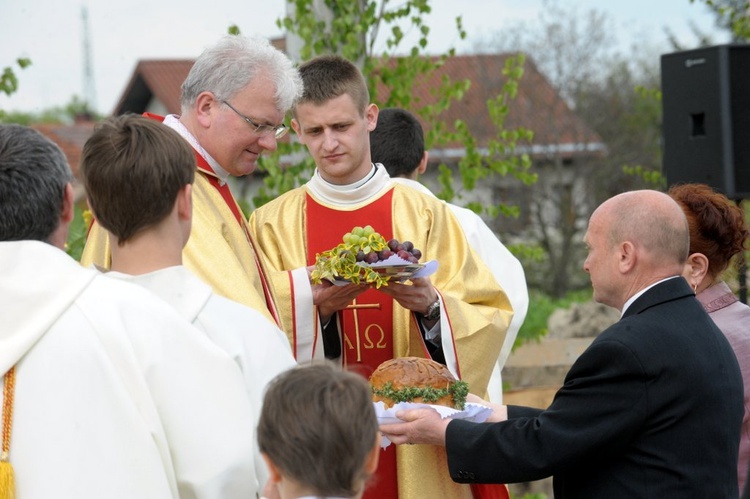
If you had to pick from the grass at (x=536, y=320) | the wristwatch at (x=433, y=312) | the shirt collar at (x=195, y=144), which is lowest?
the grass at (x=536, y=320)

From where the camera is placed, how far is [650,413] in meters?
3.17

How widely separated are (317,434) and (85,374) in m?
0.61

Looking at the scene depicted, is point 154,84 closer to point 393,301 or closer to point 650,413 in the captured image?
point 393,301

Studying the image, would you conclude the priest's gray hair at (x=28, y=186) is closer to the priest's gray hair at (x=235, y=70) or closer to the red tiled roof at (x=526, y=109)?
the priest's gray hair at (x=235, y=70)

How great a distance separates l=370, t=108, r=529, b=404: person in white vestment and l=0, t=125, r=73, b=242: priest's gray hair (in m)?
2.64

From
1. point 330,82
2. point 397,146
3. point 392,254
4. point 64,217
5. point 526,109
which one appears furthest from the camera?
point 526,109

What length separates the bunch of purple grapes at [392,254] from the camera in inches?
155

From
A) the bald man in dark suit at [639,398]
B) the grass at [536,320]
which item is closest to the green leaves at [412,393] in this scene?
the bald man in dark suit at [639,398]

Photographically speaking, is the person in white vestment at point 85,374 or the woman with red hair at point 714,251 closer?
the person in white vestment at point 85,374

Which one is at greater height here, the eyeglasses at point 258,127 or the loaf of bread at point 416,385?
the eyeglasses at point 258,127

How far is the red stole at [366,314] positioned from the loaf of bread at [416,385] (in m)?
0.54

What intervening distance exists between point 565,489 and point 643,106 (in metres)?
21.5

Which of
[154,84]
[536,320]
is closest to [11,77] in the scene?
[536,320]

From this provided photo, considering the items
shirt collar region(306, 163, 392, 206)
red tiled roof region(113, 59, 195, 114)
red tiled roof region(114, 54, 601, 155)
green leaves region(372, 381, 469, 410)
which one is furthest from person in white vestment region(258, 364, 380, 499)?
red tiled roof region(113, 59, 195, 114)
